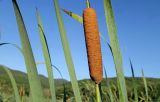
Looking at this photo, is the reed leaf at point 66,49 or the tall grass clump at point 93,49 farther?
the reed leaf at point 66,49

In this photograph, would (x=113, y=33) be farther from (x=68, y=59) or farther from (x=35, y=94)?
(x=35, y=94)

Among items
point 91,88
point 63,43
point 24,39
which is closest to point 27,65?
point 24,39

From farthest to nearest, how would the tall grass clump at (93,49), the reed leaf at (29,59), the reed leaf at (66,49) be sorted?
1. the reed leaf at (66,49)
2. the tall grass clump at (93,49)
3. the reed leaf at (29,59)

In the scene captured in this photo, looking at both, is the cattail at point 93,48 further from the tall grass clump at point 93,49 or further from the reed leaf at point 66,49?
the reed leaf at point 66,49

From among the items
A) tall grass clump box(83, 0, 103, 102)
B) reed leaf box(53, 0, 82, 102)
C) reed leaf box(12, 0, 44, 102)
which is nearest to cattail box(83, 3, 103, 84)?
tall grass clump box(83, 0, 103, 102)

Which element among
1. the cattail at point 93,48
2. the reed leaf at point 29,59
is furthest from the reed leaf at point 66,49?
the reed leaf at point 29,59

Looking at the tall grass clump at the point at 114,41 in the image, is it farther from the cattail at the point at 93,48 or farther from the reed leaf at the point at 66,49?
the reed leaf at the point at 66,49

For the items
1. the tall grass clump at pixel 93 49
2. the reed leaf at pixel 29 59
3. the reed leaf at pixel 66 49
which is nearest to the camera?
the reed leaf at pixel 29 59

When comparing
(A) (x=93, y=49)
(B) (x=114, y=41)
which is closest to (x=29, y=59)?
(A) (x=93, y=49)

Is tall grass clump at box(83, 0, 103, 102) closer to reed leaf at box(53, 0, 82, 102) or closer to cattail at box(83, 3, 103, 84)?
cattail at box(83, 3, 103, 84)
